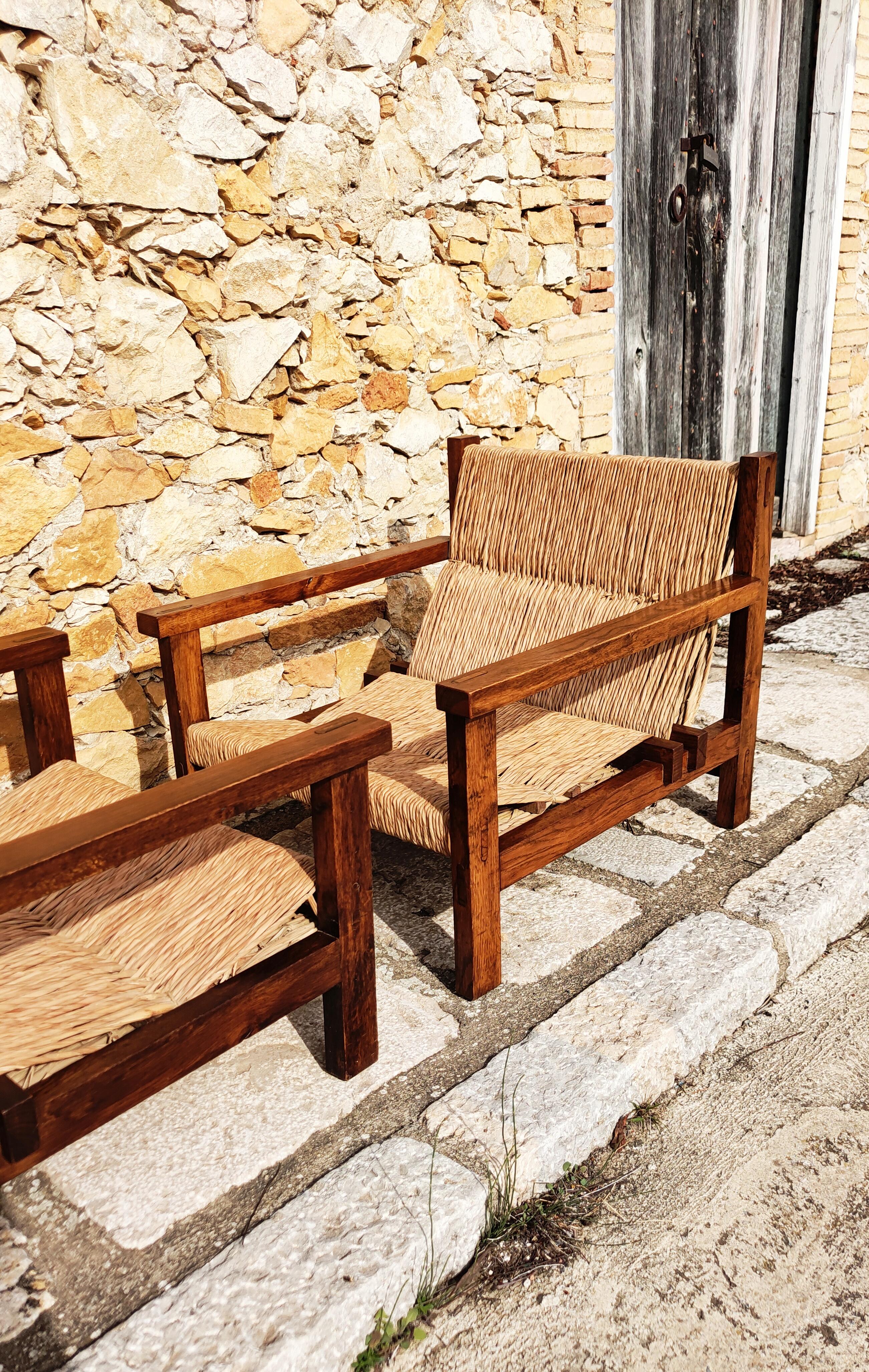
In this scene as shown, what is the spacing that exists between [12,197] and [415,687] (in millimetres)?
1403

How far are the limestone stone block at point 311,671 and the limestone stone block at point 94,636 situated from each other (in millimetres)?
539

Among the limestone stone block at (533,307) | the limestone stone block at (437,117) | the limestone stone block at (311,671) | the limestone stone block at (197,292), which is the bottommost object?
the limestone stone block at (311,671)

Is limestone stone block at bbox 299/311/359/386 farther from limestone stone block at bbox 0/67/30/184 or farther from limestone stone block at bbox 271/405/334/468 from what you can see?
limestone stone block at bbox 0/67/30/184

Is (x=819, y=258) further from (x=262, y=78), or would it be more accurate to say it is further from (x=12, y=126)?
(x=12, y=126)

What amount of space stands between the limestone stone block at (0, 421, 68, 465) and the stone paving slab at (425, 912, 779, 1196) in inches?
63.6

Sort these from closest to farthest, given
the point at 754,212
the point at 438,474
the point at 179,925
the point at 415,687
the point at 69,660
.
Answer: the point at 179,925
the point at 69,660
the point at 415,687
the point at 438,474
the point at 754,212

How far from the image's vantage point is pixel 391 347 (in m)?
2.96

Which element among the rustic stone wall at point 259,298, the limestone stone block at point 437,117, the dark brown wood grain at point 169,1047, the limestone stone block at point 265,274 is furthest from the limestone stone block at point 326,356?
the dark brown wood grain at point 169,1047

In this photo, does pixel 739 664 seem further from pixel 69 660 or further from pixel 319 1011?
pixel 69 660

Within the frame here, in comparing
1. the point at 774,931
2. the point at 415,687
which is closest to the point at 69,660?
the point at 415,687

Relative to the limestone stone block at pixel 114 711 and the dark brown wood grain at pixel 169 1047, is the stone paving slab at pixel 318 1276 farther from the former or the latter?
the limestone stone block at pixel 114 711

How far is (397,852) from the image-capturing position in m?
2.52

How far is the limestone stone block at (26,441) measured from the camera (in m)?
2.26

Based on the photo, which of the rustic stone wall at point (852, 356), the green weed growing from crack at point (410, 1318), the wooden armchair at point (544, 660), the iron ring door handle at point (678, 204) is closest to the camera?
the green weed growing from crack at point (410, 1318)
